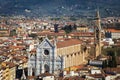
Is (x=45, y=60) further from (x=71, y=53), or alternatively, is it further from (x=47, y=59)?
(x=71, y=53)

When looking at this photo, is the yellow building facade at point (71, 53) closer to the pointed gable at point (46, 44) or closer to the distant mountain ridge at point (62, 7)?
the pointed gable at point (46, 44)

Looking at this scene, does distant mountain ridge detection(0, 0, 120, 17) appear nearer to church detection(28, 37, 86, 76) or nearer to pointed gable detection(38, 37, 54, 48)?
church detection(28, 37, 86, 76)

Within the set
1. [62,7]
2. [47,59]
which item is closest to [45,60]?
[47,59]

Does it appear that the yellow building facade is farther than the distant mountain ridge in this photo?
No

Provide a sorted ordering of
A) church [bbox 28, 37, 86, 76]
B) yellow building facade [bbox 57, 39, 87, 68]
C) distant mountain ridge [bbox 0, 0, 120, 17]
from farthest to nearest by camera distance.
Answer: distant mountain ridge [bbox 0, 0, 120, 17]
yellow building facade [bbox 57, 39, 87, 68]
church [bbox 28, 37, 86, 76]

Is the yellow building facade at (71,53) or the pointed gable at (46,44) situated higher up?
the pointed gable at (46,44)

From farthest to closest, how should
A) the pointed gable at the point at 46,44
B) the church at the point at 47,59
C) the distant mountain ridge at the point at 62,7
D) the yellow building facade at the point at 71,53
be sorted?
the distant mountain ridge at the point at 62,7 → the yellow building facade at the point at 71,53 → the pointed gable at the point at 46,44 → the church at the point at 47,59

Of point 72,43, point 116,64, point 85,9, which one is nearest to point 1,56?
point 72,43

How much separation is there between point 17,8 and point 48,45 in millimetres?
140635

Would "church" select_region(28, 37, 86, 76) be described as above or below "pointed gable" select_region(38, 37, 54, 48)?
below

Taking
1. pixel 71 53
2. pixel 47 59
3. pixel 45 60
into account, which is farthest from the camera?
pixel 71 53

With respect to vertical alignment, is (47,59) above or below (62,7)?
below

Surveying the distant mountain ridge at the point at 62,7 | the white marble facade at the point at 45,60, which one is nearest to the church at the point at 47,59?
the white marble facade at the point at 45,60

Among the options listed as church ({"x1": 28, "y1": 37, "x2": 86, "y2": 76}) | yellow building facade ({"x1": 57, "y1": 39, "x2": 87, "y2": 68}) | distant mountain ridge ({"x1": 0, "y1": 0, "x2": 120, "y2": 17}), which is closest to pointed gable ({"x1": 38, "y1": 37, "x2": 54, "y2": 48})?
church ({"x1": 28, "y1": 37, "x2": 86, "y2": 76})
